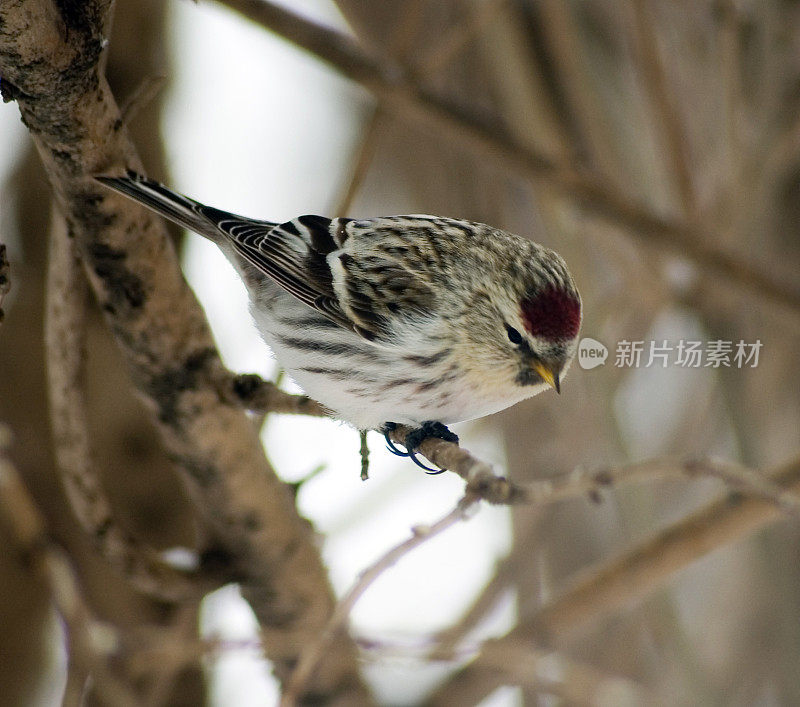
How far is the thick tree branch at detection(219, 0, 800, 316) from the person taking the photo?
2000 millimetres

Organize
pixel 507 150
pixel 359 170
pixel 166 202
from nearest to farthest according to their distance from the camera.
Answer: pixel 166 202 < pixel 359 170 < pixel 507 150

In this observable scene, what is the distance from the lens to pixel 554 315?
159 cm

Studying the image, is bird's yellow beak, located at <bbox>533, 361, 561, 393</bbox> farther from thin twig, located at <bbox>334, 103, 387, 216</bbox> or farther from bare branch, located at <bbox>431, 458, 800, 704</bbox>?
thin twig, located at <bbox>334, 103, 387, 216</bbox>

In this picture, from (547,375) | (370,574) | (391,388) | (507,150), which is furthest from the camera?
(507,150)

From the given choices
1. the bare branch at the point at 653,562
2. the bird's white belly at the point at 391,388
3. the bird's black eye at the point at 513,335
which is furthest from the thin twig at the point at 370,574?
the bare branch at the point at 653,562

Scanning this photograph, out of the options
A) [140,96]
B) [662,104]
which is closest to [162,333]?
[140,96]

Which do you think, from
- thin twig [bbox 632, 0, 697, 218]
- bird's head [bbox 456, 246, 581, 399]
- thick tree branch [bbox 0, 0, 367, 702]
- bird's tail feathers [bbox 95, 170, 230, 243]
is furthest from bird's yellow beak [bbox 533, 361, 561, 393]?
thin twig [bbox 632, 0, 697, 218]

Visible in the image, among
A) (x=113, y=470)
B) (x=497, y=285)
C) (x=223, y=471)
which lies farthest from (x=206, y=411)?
(x=113, y=470)

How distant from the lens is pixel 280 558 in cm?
183

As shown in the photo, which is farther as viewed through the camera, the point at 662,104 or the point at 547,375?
the point at 662,104

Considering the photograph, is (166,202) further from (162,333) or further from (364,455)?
(364,455)

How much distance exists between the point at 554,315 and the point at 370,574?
549 mm

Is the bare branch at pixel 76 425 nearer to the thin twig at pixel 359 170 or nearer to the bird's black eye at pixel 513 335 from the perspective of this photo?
the thin twig at pixel 359 170

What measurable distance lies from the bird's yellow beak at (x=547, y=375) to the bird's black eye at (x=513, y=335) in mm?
62
